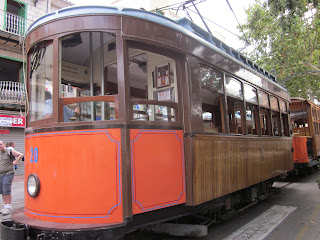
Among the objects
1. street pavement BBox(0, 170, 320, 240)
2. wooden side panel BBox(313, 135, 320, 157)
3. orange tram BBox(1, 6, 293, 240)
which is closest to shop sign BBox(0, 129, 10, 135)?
street pavement BBox(0, 170, 320, 240)

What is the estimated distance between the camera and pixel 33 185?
9.76 ft

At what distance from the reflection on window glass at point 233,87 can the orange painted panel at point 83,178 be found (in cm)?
248

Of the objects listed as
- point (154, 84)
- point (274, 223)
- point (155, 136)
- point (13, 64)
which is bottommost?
point (274, 223)

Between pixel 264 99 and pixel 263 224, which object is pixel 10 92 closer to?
pixel 264 99

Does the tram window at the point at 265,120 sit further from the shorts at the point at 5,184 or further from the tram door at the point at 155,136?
the shorts at the point at 5,184

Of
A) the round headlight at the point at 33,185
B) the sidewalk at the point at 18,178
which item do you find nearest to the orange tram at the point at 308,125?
the round headlight at the point at 33,185

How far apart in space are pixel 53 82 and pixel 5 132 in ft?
37.3

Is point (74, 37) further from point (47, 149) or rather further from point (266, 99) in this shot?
point (266, 99)

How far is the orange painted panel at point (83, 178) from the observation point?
8.86ft

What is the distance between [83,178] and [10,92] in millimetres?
11907

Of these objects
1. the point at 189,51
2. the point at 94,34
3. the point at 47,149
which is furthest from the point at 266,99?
the point at 47,149

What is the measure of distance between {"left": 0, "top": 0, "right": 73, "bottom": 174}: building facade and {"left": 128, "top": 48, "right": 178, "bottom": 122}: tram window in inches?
401

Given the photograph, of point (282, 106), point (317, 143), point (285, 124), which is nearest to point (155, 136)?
point (282, 106)

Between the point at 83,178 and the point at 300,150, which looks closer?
the point at 83,178
